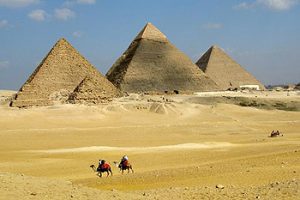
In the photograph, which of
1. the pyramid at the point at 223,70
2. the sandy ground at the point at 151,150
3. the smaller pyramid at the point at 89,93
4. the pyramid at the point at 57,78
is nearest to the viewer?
the sandy ground at the point at 151,150

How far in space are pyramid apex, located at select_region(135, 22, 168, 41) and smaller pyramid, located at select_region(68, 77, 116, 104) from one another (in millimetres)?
17120

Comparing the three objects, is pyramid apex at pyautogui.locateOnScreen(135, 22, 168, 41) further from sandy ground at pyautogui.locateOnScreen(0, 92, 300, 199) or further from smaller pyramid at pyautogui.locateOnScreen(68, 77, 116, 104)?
smaller pyramid at pyautogui.locateOnScreen(68, 77, 116, 104)

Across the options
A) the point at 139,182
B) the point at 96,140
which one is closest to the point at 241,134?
the point at 96,140

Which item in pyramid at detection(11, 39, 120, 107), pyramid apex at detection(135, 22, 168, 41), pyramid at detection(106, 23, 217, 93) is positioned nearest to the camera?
pyramid at detection(11, 39, 120, 107)

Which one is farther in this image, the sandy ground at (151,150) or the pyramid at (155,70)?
the pyramid at (155,70)

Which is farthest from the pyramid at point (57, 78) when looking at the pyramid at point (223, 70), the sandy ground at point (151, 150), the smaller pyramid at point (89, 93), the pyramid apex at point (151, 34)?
the pyramid at point (223, 70)

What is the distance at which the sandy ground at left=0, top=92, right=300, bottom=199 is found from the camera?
9266 mm

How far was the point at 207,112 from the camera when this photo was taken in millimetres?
40219

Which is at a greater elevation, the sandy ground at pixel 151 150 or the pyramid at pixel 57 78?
the pyramid at pixel 57 78

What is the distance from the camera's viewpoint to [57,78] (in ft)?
131

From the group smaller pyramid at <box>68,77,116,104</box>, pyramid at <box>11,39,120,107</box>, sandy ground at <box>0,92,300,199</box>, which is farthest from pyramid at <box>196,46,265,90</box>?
smaller pyramid at <box>68,77,116,104</box>

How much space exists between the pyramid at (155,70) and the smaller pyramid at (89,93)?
1200 centimetres

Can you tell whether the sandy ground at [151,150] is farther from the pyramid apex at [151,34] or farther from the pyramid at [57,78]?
the pyramid apex at [151,34]

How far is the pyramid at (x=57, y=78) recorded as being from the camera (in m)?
38.8
